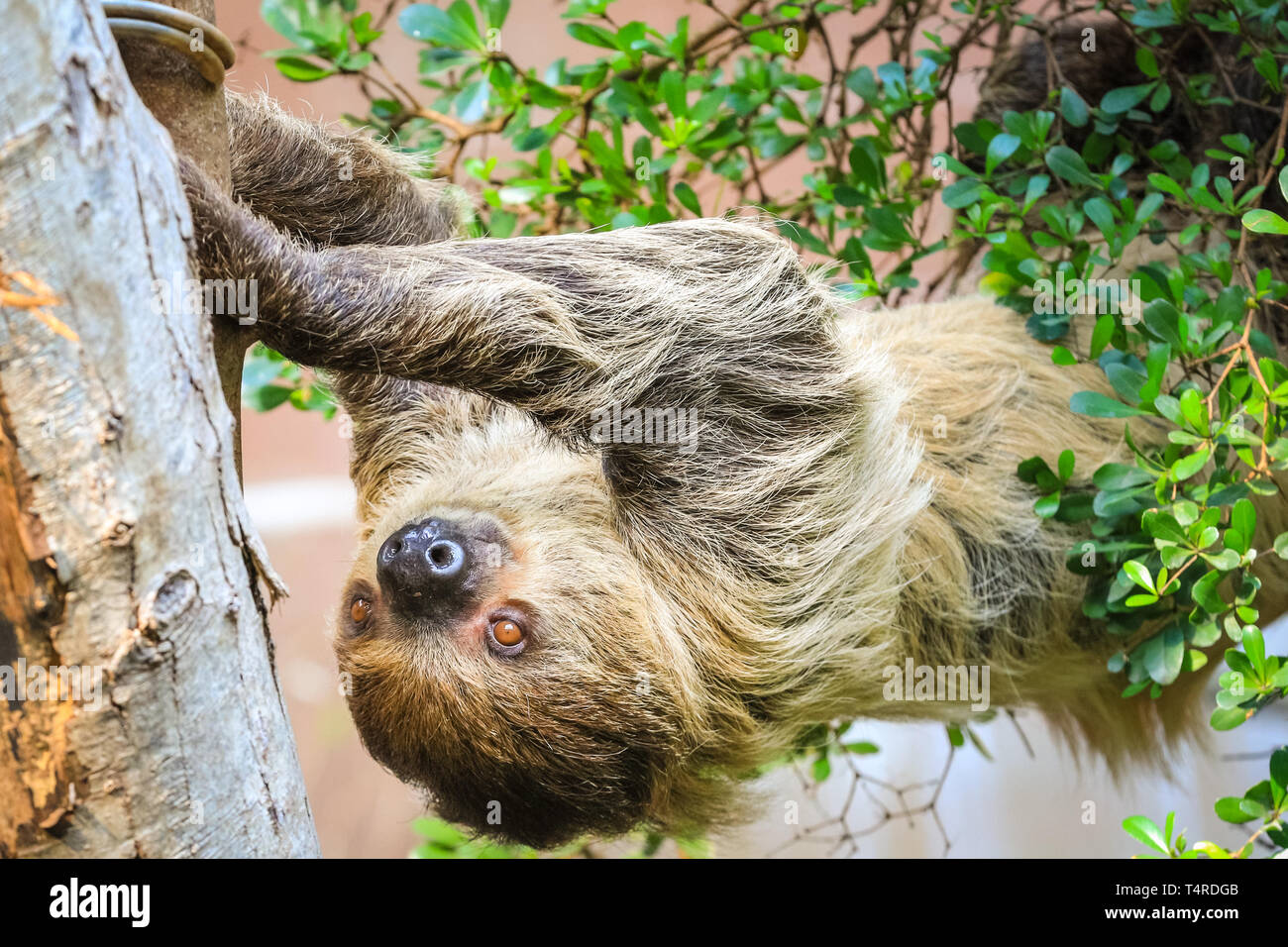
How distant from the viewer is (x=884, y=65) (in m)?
3.92

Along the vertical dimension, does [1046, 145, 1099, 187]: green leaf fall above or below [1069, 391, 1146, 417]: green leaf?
above

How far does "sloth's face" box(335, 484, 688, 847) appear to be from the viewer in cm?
305

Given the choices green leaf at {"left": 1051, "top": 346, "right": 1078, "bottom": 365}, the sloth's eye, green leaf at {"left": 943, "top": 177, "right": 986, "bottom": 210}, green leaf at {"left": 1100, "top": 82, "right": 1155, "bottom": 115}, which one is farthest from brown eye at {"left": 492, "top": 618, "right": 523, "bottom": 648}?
green leaf at {"left": 1100, "top": 82, "right": 1155, "bottom": 115}

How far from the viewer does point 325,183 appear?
133 inches

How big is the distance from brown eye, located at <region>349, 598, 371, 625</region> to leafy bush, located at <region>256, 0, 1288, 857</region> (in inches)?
54.2

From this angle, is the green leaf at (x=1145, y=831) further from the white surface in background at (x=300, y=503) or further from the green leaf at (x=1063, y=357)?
the white surface in background at (x=300, y=503)

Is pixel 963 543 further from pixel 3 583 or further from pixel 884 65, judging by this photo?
pixel 3 583

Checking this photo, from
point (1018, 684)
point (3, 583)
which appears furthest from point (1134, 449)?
point (3, 583)

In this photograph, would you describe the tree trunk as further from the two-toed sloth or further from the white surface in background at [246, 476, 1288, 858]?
the white surface in background at [246, 476, 1288, 858]

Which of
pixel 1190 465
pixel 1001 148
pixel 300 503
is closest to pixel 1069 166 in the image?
pixel 1001 148

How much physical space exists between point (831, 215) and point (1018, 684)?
1767 millimetres

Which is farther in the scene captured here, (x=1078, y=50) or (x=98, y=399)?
(x=1078, y=50)

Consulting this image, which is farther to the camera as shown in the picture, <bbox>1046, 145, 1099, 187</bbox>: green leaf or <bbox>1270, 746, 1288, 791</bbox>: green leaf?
<bbox>1046, 145, 1099, 187</bbox>: green leaf

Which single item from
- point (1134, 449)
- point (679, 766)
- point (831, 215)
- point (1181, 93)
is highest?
point (1181, 93)
